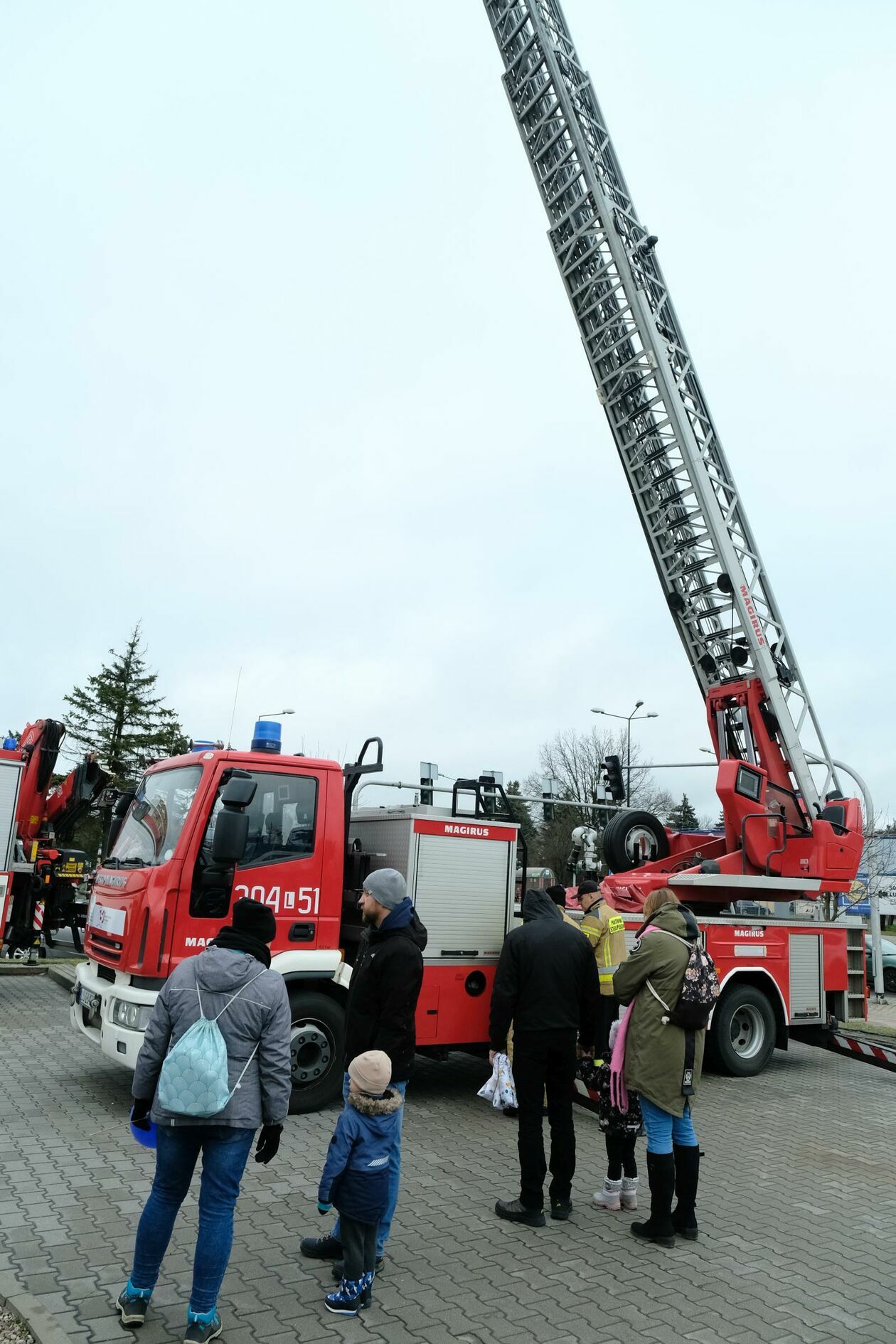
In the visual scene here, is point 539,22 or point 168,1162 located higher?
point 539,22

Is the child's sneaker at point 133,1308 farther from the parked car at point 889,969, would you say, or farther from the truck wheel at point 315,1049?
the parked car at point 889,969

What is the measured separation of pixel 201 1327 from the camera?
3.54 metres

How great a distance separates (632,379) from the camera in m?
11.9

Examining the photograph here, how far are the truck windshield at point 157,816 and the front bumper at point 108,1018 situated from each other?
88 centimetres

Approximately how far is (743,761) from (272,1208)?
7.47 meters

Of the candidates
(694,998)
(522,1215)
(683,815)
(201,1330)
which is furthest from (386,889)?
Result: (683,815)

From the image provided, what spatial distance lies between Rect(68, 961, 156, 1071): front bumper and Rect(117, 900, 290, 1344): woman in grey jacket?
2314 mm

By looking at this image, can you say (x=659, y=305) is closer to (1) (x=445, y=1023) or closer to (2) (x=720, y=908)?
(2) (x=720, y=908)

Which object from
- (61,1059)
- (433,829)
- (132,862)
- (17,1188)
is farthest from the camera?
(61,1059)

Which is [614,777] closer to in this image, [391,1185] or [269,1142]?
[391,1185]

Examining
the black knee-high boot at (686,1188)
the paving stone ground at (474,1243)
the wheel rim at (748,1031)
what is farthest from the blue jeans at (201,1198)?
the wheel rim at (748,1031)

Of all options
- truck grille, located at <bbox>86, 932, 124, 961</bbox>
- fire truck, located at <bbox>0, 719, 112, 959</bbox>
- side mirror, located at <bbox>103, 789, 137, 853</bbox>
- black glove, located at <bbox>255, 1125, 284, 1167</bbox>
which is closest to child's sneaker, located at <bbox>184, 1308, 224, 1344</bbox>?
black glove, located at <bbox>255, 1125, 284, 1167</bbox>

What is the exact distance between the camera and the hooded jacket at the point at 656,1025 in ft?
16.1

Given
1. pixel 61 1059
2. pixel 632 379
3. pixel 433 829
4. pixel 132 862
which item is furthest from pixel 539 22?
pixel 61 1059
